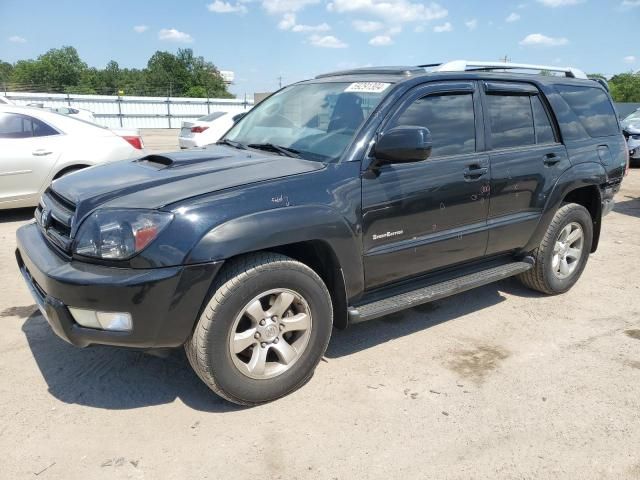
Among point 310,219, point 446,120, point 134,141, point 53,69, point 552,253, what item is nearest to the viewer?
point 310,219

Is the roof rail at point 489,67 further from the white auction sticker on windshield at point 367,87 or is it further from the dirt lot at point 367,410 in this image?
the dirt lot at point 367,410

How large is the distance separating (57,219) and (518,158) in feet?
10.3

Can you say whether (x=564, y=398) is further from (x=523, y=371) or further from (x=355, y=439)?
(x=355, y=439)

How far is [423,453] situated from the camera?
8.52 ft

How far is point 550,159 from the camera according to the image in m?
4.20

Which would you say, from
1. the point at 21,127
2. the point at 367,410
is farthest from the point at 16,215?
the point at 367,410

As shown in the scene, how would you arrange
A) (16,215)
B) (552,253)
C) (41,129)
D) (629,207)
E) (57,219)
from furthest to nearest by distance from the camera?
(629,207), (16,215), (41,129), (552,253), (57,219)

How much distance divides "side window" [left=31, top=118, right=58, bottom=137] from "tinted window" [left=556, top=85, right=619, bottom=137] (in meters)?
5.90

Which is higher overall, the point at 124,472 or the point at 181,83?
the point at 181,83

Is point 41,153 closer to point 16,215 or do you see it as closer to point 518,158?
point 16,215

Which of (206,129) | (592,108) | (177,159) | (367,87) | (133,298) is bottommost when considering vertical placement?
(133,298)

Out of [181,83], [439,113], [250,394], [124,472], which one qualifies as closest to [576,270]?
[439,113]

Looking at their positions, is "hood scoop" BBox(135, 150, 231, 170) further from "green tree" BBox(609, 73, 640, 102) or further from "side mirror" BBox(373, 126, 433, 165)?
"green tree" BBox(609, 73, 640, 102)

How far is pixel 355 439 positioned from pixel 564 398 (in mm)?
1301
